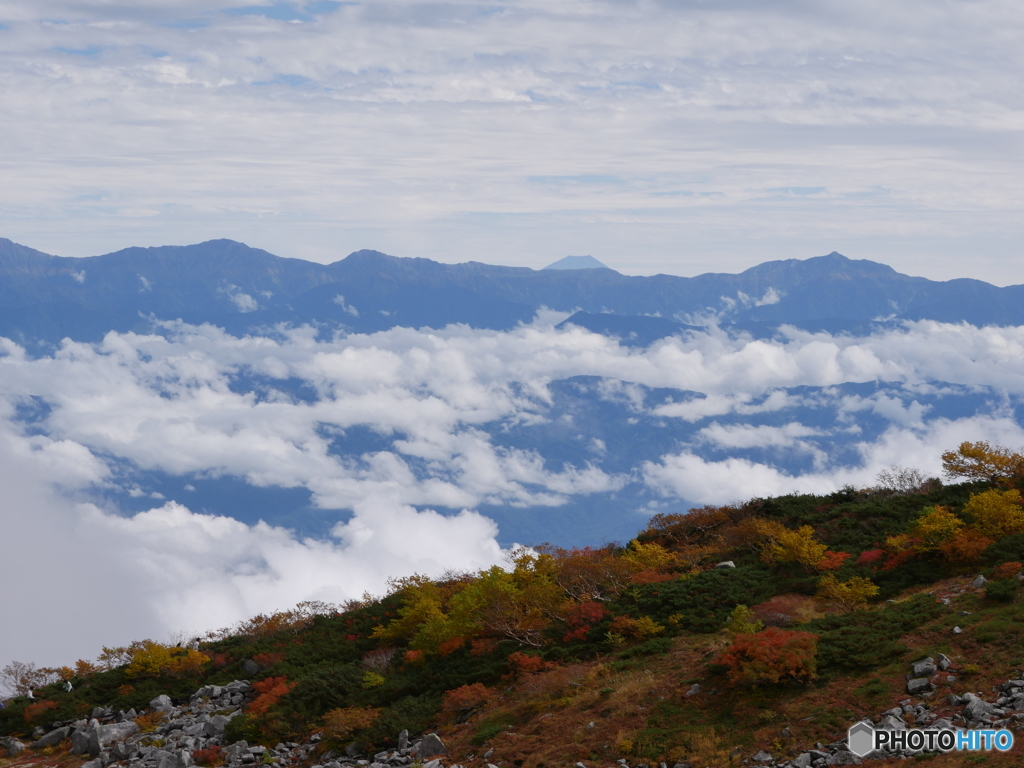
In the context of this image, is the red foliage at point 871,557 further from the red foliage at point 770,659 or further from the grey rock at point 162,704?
the grey rock at point 162,704

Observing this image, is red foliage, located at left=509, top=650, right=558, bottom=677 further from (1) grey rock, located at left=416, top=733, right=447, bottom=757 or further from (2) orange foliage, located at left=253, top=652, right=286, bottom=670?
(2) orange foliage, located at left=253, top=652, right=286, bottom=670

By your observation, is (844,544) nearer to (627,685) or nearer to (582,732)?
(627,685)

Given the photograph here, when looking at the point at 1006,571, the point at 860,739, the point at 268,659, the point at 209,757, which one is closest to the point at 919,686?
the point at 860,739

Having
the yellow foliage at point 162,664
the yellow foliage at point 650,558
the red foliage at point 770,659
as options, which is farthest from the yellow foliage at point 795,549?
the yellow foliage at point 162,664

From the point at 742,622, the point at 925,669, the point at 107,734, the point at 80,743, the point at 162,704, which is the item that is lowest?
the point at 162,704

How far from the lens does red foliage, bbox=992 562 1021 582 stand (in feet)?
95.8

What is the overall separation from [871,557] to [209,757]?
2987cm

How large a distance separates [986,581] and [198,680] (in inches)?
1461

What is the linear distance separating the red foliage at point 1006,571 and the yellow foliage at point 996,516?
5034 mm

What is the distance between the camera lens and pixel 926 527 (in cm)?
3478

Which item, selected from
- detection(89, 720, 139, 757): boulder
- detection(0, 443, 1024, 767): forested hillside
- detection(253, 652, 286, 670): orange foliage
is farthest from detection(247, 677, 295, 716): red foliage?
detection(89, 720, 139, 757): boulder

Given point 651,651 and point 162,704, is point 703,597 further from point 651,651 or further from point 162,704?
point 162,704

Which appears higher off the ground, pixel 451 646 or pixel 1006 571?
pixel 1006 571

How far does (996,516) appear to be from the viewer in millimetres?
35156
